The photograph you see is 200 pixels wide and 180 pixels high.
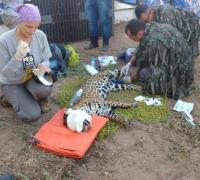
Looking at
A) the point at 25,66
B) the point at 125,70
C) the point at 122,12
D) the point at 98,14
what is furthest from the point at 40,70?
Answer: the point at 122,12

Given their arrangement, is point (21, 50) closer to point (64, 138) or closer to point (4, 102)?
point (64, 138)

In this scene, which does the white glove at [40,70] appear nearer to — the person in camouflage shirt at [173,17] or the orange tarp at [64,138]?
the orange tarp at [64,138]

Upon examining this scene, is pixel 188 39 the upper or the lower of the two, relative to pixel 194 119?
upper

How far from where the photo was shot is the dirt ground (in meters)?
3.78

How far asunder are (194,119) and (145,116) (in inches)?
24.5

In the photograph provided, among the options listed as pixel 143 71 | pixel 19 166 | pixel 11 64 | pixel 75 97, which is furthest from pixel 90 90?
pixel 19 166

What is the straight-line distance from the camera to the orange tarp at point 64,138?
3.96 meters

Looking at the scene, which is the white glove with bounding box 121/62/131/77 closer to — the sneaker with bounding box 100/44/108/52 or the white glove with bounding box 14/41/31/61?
the sneaker with bounding box 100/44/108/52

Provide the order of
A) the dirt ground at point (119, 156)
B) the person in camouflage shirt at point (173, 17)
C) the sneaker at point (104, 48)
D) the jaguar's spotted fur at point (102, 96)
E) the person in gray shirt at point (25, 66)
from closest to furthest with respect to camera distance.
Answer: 1. the dirt ground at point (119, 156)
2. the person in gray shirt at point (25, 66)
3. the jaguar's spotted fur at point (102, 96)
4. the person in camouflage shirt at point (173, 17)
5. the sneaker at point (104, 48)

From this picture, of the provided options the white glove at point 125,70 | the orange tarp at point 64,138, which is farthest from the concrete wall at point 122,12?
the orange tarp at point 64,138

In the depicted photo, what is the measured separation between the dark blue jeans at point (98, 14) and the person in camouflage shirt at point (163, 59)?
168cm

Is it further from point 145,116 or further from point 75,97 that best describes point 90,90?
point 145,116

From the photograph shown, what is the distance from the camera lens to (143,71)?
5.43 meters

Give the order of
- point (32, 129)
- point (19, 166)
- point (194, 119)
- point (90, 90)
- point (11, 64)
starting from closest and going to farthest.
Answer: point (19, 166) < point (11, 64) < point (32, 129) < point (194, 119) < point (90, 90)
